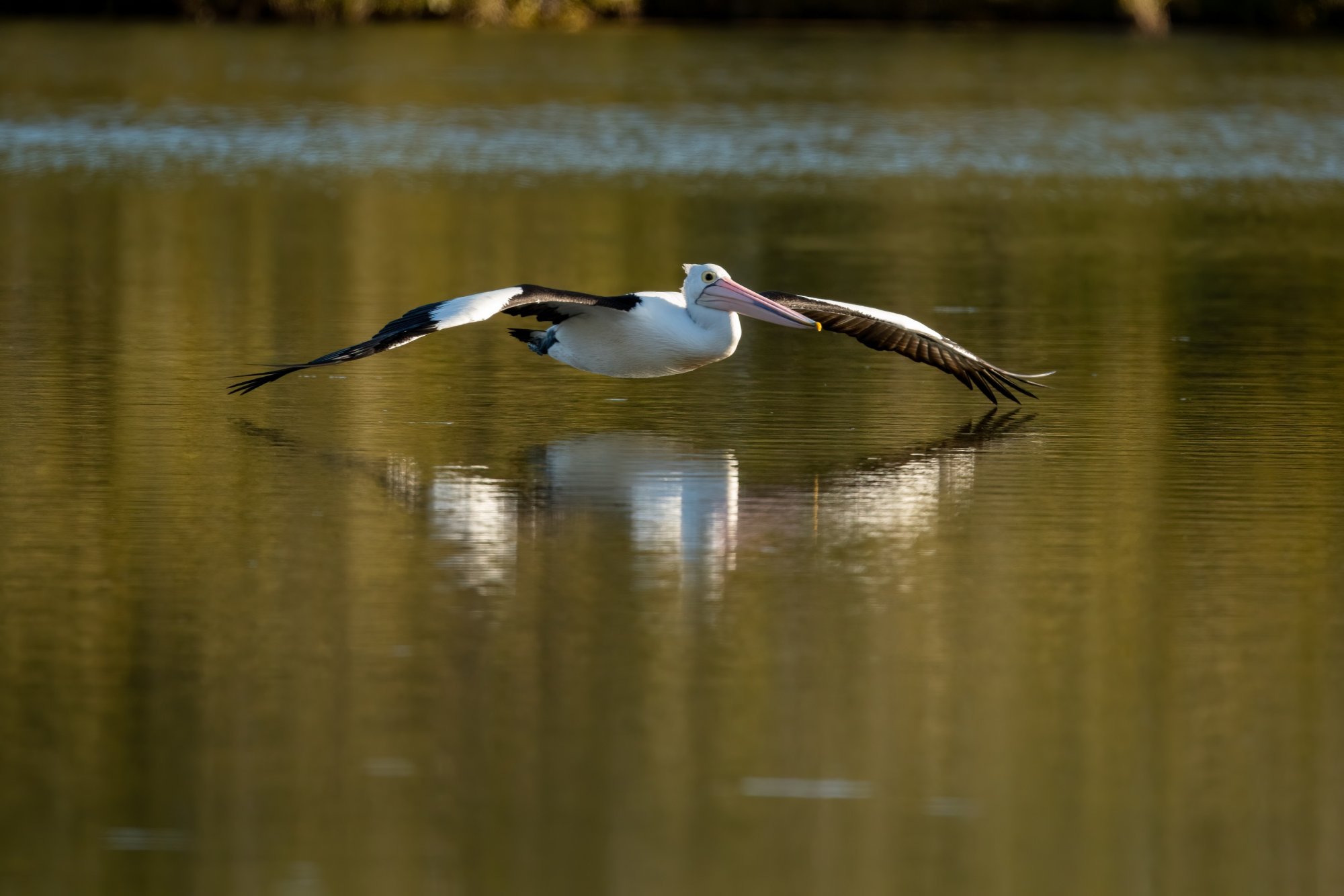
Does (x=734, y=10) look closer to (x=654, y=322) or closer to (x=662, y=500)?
(x=654, y=322)

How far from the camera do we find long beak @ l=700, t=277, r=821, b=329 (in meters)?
10.9

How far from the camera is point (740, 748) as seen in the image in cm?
614

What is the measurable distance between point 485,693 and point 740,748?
32.4 inches

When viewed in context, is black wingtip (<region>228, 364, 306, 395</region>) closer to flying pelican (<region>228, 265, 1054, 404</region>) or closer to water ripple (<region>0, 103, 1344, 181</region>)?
flying pelican (<region>228, 265, 1054, 404</region>)

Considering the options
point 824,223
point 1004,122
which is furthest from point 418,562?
point 1004,122

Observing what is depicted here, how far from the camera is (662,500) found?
30.4 feet

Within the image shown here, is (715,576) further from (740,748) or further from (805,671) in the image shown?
(740,748)

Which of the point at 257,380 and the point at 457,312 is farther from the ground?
the point at 457,312

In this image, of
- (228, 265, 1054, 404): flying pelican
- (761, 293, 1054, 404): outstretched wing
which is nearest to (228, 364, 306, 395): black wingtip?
(228, 265, 1054, 404): flying pelican

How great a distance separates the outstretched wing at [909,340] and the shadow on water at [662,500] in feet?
2.71

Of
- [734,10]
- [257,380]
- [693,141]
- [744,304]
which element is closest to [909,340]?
[744,304]

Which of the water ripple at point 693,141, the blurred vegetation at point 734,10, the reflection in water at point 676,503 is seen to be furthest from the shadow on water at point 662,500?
the blurred vegetation at point 734,10

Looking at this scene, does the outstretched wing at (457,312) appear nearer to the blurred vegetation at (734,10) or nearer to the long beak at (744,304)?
the long beak at (744,304)

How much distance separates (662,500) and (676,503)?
9 cm
